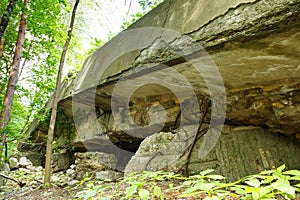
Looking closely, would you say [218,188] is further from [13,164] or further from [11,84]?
[13,164]

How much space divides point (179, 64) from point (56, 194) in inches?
113

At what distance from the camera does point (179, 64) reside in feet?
7.26

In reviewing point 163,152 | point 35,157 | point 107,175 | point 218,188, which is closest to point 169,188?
point 218,188

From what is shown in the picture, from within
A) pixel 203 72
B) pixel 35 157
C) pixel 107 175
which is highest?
pixel 203 72

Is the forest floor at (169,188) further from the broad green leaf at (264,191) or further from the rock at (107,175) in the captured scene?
the rock at (107,175)

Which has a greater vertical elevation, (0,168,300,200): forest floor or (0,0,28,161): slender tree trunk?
(0,0,28,161): slender tree trunk

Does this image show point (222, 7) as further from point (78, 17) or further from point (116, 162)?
point (78, 17)

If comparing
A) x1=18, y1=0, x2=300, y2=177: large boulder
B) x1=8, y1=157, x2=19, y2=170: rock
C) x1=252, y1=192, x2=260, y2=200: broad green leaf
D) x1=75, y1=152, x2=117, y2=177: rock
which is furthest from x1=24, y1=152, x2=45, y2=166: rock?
x1=252, y1=192, x2=260, y2=200: broad green leaf

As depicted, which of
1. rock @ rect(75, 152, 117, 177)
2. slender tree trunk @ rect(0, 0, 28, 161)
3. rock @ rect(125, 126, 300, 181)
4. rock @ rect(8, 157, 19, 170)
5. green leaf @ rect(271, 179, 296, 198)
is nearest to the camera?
green leaf @ rect(271, 179, 296, 198)

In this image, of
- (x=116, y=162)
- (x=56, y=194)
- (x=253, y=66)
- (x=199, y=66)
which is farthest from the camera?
(x=116, y=162)

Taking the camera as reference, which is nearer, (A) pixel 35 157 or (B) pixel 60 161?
(B) pixel 60 161

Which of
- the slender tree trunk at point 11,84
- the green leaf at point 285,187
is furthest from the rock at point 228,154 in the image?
the slender tree trunk at point 11,84

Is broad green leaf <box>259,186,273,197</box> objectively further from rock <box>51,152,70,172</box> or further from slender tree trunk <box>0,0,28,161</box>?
rock <box>51,152,70,172</box>

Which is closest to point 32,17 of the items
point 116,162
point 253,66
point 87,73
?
point 87,73
